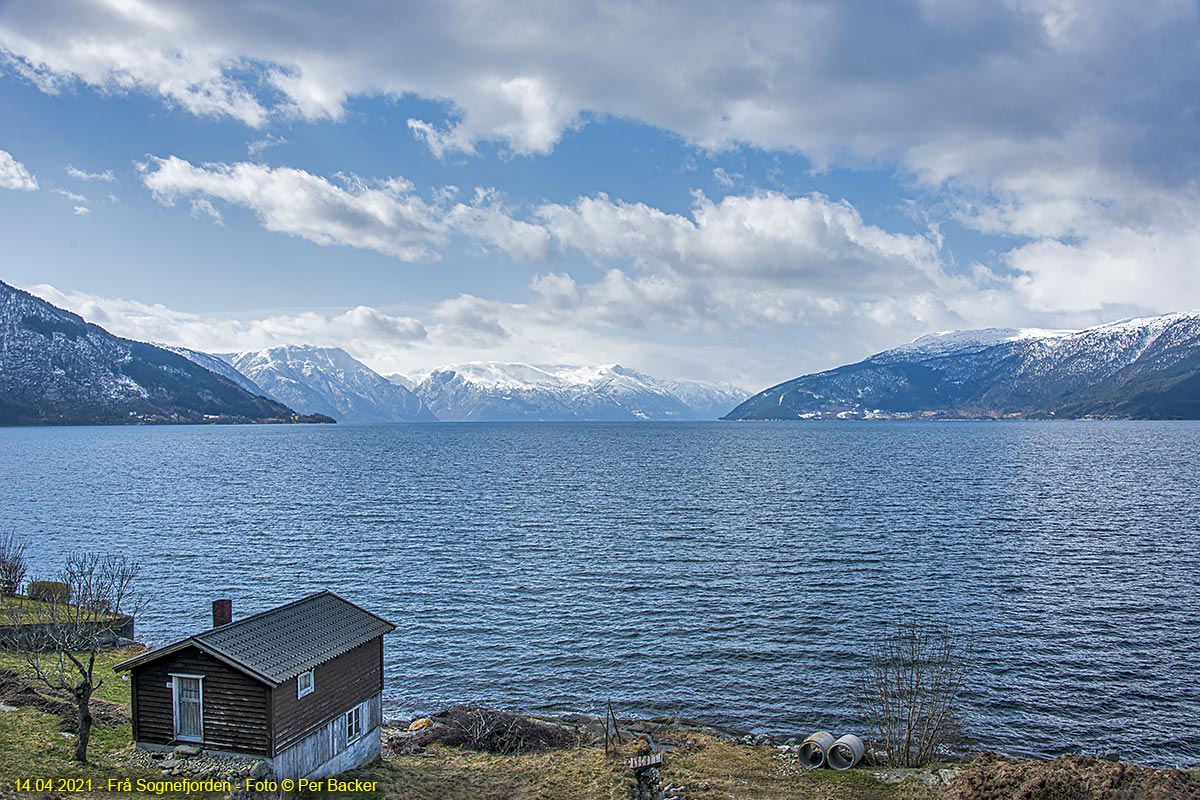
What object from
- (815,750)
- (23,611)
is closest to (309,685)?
(815,750)

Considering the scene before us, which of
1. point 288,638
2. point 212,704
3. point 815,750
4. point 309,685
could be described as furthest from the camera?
point 815,750

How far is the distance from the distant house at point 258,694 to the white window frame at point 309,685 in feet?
0.15

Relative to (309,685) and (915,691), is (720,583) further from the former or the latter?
(309,685)

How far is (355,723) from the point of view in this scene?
1567 inches

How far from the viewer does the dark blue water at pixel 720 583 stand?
52.3 metres

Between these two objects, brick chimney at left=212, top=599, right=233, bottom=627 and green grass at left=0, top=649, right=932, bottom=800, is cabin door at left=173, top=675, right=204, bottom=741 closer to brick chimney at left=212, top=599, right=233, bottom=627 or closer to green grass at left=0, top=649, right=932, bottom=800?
green grass at left=0, top=649, right=932, bottom=800

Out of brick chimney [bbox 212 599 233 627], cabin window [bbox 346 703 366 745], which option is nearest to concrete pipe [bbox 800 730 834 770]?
cabin window [bbox 346 703 366 745]

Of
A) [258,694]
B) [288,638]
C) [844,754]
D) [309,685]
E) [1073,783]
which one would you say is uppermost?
[288,638]

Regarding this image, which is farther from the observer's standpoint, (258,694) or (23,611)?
(23,611)

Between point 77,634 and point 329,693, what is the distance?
46.6 ft

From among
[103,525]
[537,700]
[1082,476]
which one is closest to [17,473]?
[103,525]

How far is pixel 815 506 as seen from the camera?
126188 millimetres

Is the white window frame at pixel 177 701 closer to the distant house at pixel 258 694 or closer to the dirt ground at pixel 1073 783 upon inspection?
the distant house at pixel 258 694

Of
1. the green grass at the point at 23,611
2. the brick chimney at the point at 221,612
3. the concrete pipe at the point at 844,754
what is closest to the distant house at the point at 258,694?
the brick chimney at the point at 221,612
